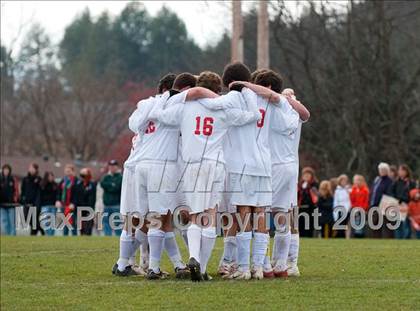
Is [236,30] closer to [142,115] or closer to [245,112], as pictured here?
[142,115]

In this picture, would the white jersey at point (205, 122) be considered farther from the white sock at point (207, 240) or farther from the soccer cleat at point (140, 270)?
the soccer cleat at point (140, 270)

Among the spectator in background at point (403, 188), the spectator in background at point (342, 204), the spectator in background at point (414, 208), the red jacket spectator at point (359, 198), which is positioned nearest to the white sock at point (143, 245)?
the spectator in background at point (342, 204)

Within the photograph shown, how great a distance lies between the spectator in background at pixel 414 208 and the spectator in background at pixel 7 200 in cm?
1076

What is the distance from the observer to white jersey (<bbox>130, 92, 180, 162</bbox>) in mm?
13172

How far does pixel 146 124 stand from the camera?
1328cm

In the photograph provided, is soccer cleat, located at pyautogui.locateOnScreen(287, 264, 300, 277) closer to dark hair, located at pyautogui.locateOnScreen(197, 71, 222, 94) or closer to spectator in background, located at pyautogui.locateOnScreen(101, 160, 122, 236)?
dark hair, located at pyautogui.locateOnScreen(197, 71, 222, 94)

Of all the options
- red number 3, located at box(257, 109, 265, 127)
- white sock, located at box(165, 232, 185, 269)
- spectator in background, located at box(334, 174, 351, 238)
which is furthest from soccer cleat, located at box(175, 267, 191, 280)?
Answer: spectator in background, located at box(334, 174, 351, 238)

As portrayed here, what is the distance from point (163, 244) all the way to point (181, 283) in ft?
3.09

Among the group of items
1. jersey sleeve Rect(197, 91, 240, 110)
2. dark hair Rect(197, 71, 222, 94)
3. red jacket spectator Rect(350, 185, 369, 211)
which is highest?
dark hair Rect(197, 71, 222, 94)

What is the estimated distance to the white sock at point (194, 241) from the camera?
12.6 meters

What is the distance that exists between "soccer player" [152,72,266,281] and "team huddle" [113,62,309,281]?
0.01 m

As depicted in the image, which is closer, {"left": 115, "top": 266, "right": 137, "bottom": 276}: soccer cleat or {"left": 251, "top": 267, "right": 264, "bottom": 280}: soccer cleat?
{"left": 251, "top": 267, "right": 264, "bottom": 280}: soccer cleat

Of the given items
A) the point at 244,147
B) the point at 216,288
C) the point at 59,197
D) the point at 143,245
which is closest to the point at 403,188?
the point at 59,197

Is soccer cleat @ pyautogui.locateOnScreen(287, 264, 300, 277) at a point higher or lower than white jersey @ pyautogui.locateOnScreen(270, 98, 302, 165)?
lower
